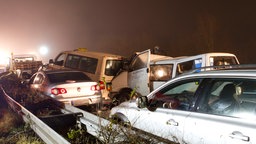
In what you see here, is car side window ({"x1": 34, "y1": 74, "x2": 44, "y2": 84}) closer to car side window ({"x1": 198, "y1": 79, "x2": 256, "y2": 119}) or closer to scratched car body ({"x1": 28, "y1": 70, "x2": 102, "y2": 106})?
scratched car body ({"x1": 28, "y1": 70, "x2": 102, "y2": 106})

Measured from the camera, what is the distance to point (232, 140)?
3.22m

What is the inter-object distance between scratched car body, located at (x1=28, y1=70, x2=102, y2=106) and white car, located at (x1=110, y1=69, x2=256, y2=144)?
479 cm

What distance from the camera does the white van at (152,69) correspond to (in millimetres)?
8656

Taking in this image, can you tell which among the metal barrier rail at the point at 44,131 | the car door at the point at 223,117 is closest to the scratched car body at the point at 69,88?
the metal barrier rail at the point at 44,131

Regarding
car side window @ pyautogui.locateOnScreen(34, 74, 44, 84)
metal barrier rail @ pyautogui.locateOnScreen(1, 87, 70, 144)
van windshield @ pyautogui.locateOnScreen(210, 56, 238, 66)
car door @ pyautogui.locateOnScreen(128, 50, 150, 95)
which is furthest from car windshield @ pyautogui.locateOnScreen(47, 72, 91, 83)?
van windshield @ pyautogui.locateOnScreen(210, 56, 238, 66)

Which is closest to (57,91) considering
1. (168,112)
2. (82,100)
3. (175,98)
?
(82,100)

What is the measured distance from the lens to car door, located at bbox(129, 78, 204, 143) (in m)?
4.04

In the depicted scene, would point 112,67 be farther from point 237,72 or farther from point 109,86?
point 237,72

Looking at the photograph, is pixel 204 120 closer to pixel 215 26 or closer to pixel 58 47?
pixel 215 26

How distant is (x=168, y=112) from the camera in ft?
14.2

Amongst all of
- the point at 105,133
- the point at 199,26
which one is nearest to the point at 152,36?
the point at 199,26

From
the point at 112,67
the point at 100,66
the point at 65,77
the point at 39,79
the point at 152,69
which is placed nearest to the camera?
the point at 65,77

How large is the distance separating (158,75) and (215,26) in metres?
19.9

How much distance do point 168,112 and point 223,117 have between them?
3.22ft
